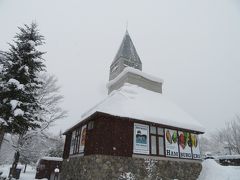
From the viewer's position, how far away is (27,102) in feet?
39.3

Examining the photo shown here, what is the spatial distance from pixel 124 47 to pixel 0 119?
17855 mm

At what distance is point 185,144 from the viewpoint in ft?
48.9

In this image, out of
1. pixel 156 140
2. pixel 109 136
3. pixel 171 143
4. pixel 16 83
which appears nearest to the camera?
pixel 16 83

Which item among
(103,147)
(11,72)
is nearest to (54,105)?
(11,72)

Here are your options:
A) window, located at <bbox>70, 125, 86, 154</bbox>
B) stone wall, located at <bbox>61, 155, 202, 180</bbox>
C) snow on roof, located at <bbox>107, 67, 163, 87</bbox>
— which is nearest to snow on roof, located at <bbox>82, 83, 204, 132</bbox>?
window, located at <bbox>70, 125, 86, 154</bbox>

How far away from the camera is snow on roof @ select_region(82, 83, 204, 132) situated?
42.7ft

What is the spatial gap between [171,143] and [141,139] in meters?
2.68

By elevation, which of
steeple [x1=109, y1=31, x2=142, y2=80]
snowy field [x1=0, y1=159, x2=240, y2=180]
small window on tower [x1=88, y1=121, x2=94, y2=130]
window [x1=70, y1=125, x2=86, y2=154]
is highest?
steeple [x1=109, y1=31, x2=142, y2=80]

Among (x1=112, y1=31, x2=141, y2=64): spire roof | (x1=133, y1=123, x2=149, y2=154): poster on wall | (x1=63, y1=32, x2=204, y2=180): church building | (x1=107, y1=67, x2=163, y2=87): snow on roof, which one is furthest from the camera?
(x1=112, y1=31, x2=141, y2=64): spire roof

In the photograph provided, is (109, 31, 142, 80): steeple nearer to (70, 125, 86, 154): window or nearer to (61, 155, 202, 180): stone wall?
(70, 125, 86, 154): window

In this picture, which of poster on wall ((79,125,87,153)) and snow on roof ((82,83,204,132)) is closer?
snow on roof ((82,83,204,132))

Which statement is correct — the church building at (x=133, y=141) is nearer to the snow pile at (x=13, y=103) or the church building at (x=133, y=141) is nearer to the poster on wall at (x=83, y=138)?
the poster on wall at (x=83, y=138)

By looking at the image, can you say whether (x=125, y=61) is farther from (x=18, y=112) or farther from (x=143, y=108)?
(x=18, y=112)

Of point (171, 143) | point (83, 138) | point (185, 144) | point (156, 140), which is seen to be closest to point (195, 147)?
point (185, 144)
